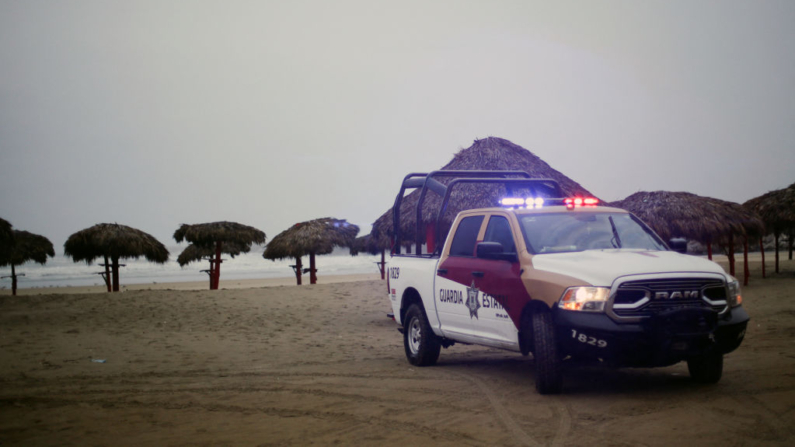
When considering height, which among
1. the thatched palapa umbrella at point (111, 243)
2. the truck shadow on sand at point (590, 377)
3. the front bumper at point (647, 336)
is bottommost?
the truck shadow on sand at point (590, 377)

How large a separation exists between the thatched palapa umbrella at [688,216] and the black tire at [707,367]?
16.6m

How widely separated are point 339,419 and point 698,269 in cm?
372

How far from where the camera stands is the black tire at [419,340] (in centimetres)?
973

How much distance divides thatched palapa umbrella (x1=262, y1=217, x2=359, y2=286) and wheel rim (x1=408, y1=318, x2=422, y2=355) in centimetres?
1935

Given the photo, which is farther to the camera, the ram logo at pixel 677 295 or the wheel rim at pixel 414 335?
the wheel rim at pixel 414 335

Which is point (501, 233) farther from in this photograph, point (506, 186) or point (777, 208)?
point (777, 208)

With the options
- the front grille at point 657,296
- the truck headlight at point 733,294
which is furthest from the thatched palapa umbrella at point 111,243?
the truck headlight at point 733,294

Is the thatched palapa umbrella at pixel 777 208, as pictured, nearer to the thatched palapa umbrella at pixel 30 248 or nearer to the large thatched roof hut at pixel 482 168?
the large thatched roof hut at pixel 482 168

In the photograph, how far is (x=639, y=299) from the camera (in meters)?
6.75

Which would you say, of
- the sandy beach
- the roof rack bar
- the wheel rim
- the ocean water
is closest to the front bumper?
the sandy beach

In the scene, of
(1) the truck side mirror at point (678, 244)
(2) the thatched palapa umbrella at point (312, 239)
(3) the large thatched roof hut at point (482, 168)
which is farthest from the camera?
(2) the thatched palapa umbrella at point (312, 239)

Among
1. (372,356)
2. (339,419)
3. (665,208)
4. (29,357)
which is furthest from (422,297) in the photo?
(665,208)

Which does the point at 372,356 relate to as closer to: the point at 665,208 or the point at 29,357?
the point at 29,357

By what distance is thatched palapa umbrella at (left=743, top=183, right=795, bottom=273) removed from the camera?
27016 mm
